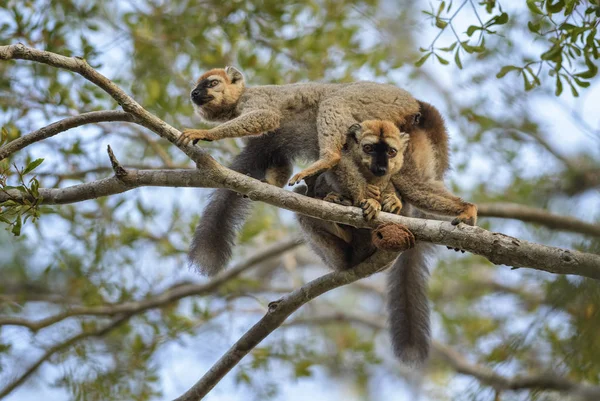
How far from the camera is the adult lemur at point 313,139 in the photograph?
615 centimetres

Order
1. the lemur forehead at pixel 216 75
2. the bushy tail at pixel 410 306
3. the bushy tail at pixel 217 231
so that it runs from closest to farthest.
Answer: the bushy tail at pixel 217 231 → the bushy tail at pixel 410 306 → the lemur forehead at pixel 216 75

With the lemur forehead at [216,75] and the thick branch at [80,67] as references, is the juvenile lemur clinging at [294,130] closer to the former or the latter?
the lemur forehead at [216,75]

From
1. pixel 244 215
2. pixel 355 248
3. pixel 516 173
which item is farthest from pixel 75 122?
pixel 516 173

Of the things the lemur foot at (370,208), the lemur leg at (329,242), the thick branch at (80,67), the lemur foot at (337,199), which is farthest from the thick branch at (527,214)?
the thick branch at (80,67)

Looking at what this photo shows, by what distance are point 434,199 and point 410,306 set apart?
5.19ft

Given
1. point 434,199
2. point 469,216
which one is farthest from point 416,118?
point 469,216

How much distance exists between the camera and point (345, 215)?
530 centimetres

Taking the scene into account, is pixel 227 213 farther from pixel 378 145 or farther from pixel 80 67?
pixel 80 67

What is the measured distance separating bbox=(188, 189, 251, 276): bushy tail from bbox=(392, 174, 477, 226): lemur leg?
180cm

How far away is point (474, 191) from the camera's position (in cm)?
1246

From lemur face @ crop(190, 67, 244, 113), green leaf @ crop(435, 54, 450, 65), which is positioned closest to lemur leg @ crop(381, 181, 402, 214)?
green leaf @ crop(435, 54, 450, 65)

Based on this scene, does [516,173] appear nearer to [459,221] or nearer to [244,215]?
[244,215]

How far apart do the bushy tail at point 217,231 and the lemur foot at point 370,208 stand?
1.80 meters

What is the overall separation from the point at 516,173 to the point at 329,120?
6.24 metres
